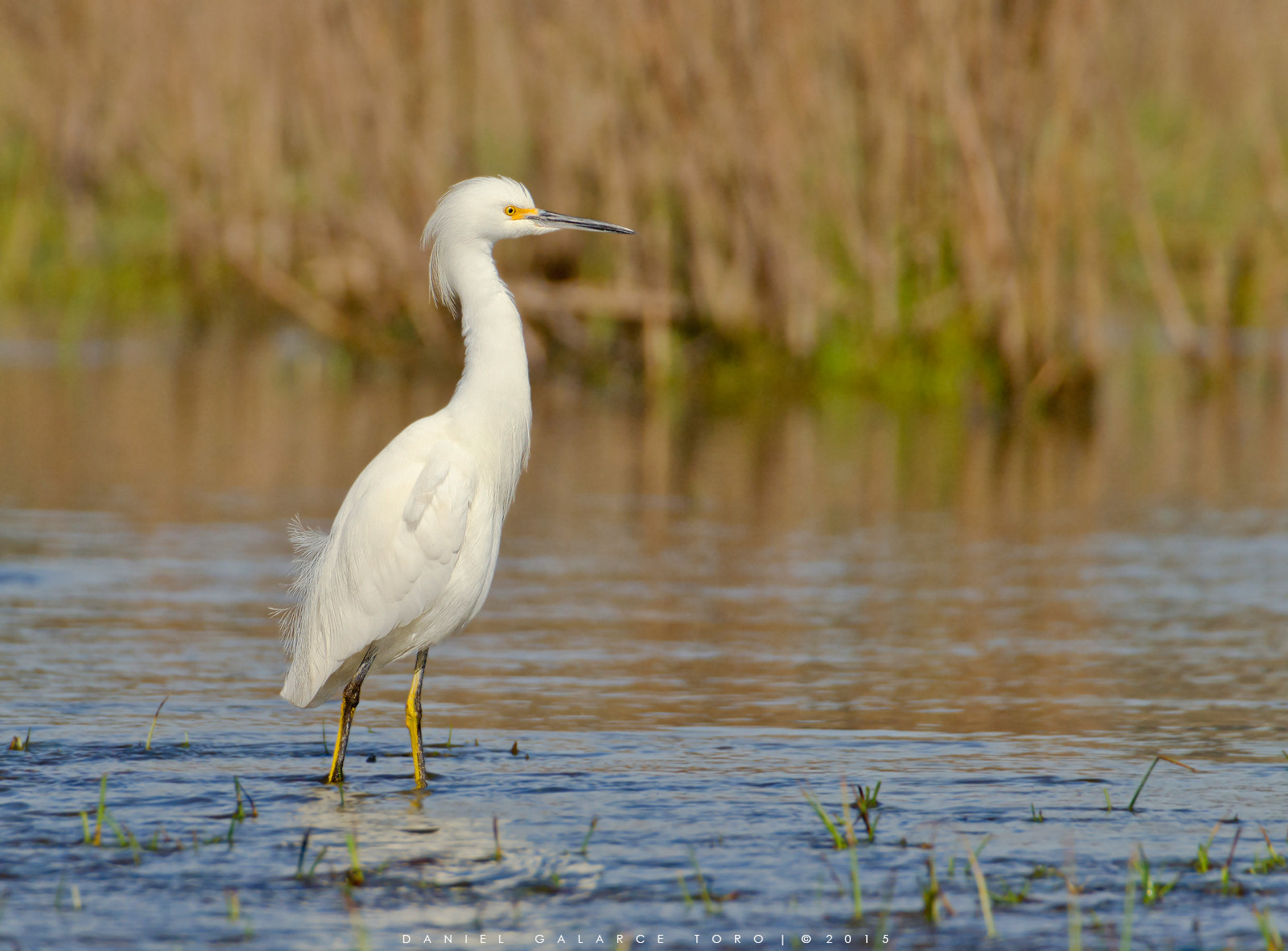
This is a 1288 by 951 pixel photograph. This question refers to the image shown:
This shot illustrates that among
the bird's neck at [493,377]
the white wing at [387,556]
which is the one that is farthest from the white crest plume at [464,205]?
the white wing at [387,556]

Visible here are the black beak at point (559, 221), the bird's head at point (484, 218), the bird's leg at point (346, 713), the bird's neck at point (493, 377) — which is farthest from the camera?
the black beak at point (559, 221)

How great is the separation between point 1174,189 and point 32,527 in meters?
17.6

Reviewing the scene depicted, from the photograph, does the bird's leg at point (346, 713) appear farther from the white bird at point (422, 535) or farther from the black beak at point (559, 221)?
the black beak at point (559, 221)

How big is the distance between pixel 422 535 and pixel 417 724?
550mm

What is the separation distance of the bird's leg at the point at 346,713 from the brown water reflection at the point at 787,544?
1.82 feet

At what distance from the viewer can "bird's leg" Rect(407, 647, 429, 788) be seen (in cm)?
555

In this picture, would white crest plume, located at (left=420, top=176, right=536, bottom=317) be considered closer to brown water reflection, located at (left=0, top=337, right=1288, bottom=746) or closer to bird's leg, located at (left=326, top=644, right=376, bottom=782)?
bird's leg, located at (left=326, top=644, right=376, bottom=782)

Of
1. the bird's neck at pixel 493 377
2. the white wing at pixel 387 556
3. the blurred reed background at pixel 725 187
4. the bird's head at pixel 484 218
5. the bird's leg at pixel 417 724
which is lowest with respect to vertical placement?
the bird's leg at pixel 417 724

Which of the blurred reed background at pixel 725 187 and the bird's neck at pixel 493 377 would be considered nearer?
the bird's neck at pixel 493 377

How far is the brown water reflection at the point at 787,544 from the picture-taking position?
6.75m

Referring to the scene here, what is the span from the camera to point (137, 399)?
1548cm

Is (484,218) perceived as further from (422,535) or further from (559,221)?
(422,535)

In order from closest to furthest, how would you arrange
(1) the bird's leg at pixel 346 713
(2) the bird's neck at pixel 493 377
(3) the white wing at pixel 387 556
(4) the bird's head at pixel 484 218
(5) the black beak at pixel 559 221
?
(1) the bird's leg at pixel 346 713 → (3) the white wing at pixel 387 556 → (2) the bird's neck at pixel 493 377 → (4) the bird's head at pixel 484 218 → (5) the black beak at pixel 559 221

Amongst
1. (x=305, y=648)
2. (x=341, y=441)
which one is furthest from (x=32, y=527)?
(x=305, y=648)
